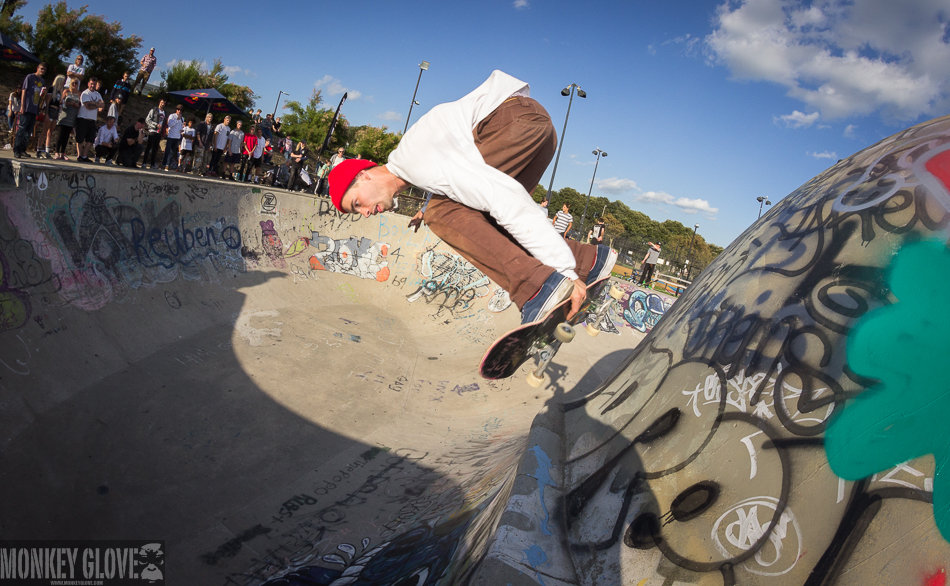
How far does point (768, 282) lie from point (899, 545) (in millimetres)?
1144

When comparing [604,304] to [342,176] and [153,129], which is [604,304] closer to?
[342,176]

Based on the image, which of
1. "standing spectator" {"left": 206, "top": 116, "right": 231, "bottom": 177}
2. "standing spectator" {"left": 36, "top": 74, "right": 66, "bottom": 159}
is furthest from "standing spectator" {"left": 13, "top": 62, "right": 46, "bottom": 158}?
"standing spectator" {"left": 206, "top": 116, "right": 231, "bottom": 177}

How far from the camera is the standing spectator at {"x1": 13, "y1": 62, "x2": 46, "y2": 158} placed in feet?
25.4

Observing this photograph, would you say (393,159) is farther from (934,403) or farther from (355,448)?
(355,448)

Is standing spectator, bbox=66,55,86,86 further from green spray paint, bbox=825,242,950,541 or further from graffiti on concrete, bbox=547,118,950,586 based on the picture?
green spray paint, bbox=825,242,950,541

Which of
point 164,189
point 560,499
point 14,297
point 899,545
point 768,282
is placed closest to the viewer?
point 899,545

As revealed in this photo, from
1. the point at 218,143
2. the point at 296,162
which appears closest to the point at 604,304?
the point at 218,143

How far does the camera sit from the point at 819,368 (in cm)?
186

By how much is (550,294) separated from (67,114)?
34.8 feet

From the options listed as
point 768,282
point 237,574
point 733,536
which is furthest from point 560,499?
point 237,574

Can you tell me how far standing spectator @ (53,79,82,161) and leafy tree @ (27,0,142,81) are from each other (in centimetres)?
2119

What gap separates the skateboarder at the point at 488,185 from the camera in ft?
8.57

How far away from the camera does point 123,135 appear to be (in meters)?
10.3

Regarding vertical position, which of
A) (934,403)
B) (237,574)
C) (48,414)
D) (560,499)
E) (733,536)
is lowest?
(237,574)
